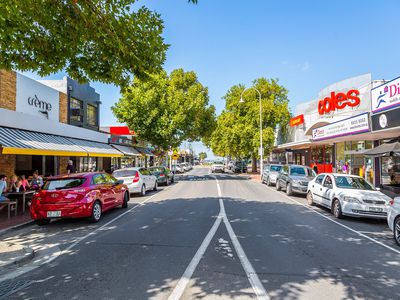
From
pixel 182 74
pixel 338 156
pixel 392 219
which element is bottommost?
pixel 392 219

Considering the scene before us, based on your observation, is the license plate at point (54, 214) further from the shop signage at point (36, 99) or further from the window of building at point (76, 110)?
the window of building at point (76, 110)

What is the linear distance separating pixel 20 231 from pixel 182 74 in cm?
3130

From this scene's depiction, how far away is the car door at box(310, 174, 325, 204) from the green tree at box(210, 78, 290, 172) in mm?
22846

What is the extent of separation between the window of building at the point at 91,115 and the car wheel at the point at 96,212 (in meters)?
16.1

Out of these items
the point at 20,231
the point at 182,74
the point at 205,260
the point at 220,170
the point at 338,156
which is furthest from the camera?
the point at 220,170

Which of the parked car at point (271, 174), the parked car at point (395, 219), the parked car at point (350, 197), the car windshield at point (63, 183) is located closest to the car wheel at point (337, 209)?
the parked car at point (350, 197)

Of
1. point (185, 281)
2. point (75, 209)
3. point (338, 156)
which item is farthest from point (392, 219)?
point (338, 156)

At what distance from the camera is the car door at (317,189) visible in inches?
456

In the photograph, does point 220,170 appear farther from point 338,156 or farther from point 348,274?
point 348,274

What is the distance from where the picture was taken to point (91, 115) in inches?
966

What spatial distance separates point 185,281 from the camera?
4531 millimetres

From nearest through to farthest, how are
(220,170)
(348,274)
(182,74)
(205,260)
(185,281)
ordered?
(185,281) < (348,274) < (205,260) < (182,74) < (220,170)

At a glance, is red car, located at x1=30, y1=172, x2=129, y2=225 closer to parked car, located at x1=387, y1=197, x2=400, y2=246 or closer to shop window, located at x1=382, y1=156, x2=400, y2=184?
parked car, located at x1=387, y1=197, x2=400, y2=246

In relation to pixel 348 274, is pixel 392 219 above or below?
above
